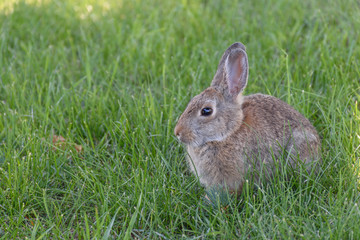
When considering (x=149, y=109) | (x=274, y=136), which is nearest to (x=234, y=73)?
(x=274, y=136)

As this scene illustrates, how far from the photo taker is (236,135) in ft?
11.4

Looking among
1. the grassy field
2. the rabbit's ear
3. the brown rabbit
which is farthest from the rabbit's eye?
the grassy field

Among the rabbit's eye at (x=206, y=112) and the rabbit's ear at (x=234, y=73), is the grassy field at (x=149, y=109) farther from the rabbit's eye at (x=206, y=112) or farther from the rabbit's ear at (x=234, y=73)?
the rabbit's ear at (x=234, y=73)

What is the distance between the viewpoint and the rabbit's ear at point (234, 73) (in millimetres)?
3519

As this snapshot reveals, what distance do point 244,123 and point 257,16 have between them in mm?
2876

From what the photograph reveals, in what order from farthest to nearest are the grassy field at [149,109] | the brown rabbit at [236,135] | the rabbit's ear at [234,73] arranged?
1. the rabbit's ear at [234,73]
2. the brown rabbit at [236,135]
3. the grassy field at [149,109]

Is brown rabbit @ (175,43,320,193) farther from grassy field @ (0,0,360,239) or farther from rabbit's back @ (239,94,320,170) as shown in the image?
grassy field @ (0,0,360,239)

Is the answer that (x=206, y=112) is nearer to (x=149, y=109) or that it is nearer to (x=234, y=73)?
(x=234, y=73)

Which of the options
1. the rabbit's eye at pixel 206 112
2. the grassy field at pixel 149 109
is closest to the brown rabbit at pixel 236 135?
the rabbit's eye at pixel 206 112

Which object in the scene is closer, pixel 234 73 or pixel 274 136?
pixel 274 136

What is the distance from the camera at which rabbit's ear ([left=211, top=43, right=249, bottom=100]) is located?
3.52m

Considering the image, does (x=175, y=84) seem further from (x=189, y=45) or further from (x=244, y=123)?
(x=244, y=123)

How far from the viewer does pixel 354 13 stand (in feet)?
17.4

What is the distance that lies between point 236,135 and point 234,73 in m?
0.44
